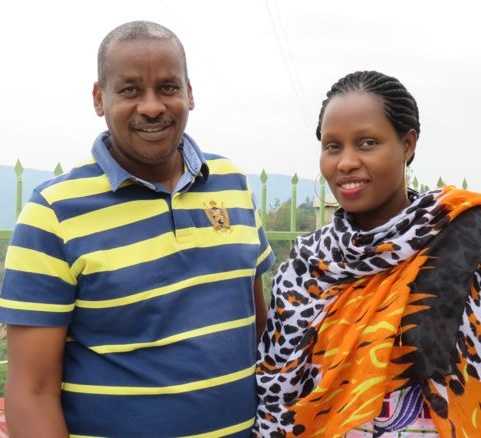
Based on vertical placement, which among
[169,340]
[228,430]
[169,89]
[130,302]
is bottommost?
[228,430]

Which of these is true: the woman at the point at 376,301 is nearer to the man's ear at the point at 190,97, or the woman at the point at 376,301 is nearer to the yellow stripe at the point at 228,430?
the yellow stripe at the point at 228,430

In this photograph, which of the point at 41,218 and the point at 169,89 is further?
the point at 169,89

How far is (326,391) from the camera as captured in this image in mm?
1690

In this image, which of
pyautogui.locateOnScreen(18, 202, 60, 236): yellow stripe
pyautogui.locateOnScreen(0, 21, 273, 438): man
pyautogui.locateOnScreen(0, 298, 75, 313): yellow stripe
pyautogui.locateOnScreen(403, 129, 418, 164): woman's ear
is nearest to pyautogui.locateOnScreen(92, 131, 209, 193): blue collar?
pyautogui.locateOnScreen(0, 21, 273, 438): man

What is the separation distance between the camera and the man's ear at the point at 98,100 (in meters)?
1.83

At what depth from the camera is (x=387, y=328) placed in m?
1.59

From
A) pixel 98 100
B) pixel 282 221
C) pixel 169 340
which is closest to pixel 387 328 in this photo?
pixel 169 340

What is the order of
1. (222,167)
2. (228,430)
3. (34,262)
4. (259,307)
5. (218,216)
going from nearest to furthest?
(34,262)
(228,430)
(218,216)
(222,167)
(259,307)

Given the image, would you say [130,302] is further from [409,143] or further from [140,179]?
[409,143]

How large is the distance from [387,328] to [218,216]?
64cm

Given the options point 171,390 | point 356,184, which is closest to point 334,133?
point 356,184

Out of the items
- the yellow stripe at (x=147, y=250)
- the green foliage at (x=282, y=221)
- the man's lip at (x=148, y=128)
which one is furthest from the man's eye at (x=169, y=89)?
the green foliage at (x=282, y=221)

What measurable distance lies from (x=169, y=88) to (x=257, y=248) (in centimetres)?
61

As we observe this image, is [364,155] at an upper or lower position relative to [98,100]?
lower
